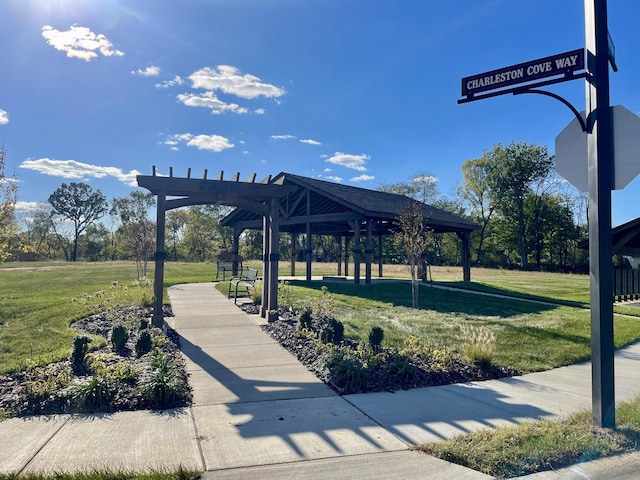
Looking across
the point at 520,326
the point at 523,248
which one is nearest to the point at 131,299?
the point at 520,326

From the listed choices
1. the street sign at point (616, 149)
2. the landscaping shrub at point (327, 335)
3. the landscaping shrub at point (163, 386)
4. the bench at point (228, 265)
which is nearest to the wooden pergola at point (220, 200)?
the landscaping shrub at point (327, 335)

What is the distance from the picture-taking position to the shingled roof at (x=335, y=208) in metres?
16.7

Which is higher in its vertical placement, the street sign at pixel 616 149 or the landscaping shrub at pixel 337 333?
the street sign at pixel 616 149

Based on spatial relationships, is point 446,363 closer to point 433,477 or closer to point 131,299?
point 433,477

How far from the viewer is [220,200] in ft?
29.6

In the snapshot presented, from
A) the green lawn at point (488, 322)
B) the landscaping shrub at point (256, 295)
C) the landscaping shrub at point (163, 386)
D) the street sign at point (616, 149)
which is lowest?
the green lawn at point (488, 322)

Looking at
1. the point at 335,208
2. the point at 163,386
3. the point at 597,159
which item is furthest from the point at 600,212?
the point at 335,208

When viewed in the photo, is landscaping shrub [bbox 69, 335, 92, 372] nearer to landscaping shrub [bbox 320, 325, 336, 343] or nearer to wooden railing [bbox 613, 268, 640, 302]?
landscaping shrub [bbox 320, 325, 336, 343]

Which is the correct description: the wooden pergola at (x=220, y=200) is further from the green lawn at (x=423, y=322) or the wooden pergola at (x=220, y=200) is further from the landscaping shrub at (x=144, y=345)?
the landscaping shrub at (x=144, y=345)

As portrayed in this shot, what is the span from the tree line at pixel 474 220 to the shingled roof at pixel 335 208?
18.3 m

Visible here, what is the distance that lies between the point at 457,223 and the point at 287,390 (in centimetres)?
1669

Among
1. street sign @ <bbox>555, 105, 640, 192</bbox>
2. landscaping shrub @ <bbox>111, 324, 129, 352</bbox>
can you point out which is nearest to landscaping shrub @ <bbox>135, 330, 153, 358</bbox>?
landscaping shrub @ <bbox>111, 324, 129, 352</bbox>

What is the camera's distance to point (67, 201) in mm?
58250

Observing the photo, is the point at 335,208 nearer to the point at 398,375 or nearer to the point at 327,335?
the point at 327,335
